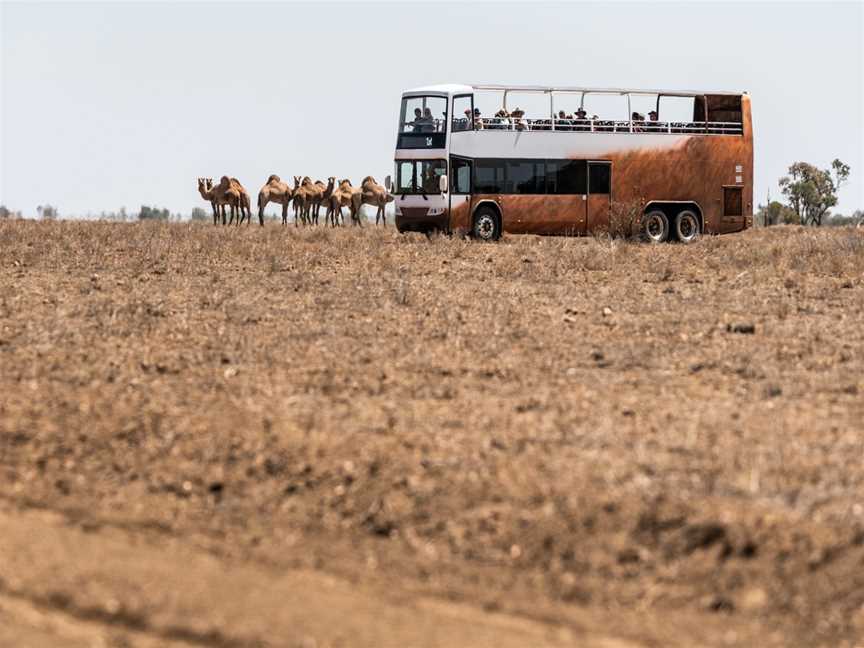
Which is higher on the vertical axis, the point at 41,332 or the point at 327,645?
the point at 41,332

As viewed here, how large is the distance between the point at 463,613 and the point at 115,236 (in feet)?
80.8

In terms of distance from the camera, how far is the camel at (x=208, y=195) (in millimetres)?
51509

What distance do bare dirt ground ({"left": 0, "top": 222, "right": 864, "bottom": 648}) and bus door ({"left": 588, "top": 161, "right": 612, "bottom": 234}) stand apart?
19.0 meters

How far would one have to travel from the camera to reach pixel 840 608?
651 cm

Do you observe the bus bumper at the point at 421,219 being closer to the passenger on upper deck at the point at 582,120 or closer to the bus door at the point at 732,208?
the passenger on upper deck at the point at 582,120

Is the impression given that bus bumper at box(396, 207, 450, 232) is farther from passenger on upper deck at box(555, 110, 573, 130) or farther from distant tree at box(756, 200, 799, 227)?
distant tree at box(756, 200, 799, 227)

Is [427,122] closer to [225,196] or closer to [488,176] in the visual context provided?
[488,176]

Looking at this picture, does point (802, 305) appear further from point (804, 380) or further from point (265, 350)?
point (265, 350)

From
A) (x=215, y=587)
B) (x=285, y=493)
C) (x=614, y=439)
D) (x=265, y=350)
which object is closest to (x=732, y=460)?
(x=614, y=439)

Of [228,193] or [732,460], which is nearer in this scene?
[732,460]

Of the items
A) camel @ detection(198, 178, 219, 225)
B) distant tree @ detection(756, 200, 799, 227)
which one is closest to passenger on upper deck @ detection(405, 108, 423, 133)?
camel @ detection(198, 178, 219, 225)

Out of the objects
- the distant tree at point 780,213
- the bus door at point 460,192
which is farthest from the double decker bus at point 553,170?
the distant tree at point 780,213

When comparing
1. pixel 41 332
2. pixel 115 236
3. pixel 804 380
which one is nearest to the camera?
pixel 804 380

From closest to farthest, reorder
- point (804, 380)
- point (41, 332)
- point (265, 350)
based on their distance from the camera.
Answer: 1. point (804, 380)
2. point (265, 350)
3. point (41, 332)
